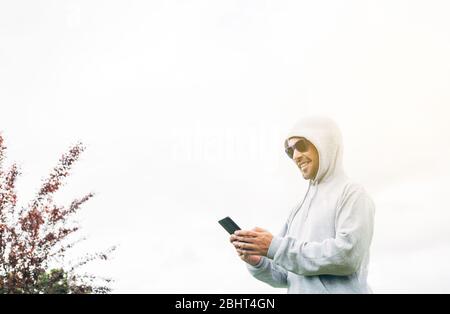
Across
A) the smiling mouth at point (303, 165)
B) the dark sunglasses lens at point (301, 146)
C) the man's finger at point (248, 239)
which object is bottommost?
the man's finger at point (248, 239)

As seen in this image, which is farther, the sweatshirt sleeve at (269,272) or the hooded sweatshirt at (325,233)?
the sweatshirt sleeve at (269,272)

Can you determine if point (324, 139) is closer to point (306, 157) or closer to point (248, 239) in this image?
point (306, 157)

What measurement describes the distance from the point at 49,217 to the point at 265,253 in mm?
9771

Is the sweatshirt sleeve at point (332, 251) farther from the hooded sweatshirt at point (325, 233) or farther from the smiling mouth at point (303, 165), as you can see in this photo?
the smiling mouth at point (303, 165)

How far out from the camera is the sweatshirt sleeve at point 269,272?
3.78 metres

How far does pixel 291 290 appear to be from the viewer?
3674mm

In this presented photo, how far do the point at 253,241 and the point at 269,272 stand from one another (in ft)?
1.73

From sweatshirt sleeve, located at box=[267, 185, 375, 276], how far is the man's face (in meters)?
0.55

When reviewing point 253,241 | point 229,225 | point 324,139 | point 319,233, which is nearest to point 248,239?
point 253,241

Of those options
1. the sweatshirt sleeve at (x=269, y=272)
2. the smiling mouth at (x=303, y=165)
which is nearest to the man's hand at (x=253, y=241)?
the sweatshirt sleeve at (x=269, y=272)

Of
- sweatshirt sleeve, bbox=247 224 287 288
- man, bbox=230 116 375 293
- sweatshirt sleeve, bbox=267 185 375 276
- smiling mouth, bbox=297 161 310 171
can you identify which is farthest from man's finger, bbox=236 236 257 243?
smiling mouth, bbox=297 161 310 171

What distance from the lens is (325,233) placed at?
3537 millimetres

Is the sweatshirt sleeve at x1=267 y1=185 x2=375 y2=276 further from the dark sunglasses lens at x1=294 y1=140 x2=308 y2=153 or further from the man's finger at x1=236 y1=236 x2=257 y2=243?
the dark sunglasses lens at x1=294 y1=140 x2=308 y2=153
